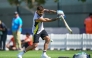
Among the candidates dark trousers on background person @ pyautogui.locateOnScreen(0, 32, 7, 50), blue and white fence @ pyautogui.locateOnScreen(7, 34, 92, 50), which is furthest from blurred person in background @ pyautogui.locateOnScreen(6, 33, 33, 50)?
blue and white fence @ pyautogui.locateOnScreen(7, 34, 92, 50)

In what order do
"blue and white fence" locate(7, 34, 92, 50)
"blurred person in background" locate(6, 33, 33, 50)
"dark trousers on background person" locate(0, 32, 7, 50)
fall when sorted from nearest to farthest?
"blurred person in background" locate(6, 33, 33, 50) < "blue and white fence" locate(7, 34, 92, 50) < "dark trousers on background person" locate(0, 32, 7, 50)

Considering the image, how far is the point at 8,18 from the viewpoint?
4022 cm

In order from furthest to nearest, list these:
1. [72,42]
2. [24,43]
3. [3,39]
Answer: [72,42]
[3,39]
[24,43]

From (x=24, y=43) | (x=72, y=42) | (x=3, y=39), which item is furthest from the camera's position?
(x=72, y=42)

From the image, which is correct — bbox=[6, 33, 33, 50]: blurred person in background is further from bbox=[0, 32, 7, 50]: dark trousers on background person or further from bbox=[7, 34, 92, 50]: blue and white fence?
bbox=[7, 34, 92, 50]: blue and white fence

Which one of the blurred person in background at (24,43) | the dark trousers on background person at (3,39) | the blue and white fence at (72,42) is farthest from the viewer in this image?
the dark trousers on background person at (3,39)

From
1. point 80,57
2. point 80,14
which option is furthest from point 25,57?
point 80,14

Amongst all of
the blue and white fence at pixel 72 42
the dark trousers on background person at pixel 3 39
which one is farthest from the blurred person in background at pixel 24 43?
the blue and white fence at pixel 72 42

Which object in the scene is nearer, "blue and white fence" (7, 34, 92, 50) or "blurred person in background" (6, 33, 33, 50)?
"blurred person in background" (6, 33, 33, 50)

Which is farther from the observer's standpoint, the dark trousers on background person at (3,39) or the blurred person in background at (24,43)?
the dark trousers on background person at (3,39)

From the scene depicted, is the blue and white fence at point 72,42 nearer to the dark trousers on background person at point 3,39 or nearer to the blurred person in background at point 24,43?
the blurred person in background at point 24,43

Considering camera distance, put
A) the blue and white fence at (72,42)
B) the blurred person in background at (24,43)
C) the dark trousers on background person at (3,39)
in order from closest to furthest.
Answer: the blurred person in background at (24,43)
the blue and white fence at (72,42)
the dark trousers on background person at (3,39)

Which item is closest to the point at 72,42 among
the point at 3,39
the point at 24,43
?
the point at 24,43

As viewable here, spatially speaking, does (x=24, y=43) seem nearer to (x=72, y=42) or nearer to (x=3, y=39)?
(x=3, y=39)
